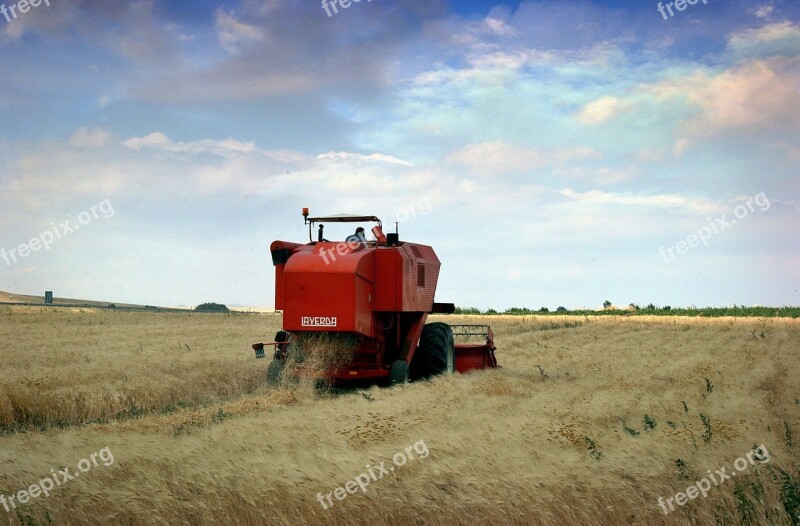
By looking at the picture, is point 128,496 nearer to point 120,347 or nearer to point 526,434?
point 526,434

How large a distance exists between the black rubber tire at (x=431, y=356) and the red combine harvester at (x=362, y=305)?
20 millimetres

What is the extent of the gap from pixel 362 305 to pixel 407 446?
5.82m

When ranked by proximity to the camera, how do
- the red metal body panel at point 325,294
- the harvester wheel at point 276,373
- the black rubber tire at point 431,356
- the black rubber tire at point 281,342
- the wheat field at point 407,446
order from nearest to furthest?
1. the wheat field at point 407,446
2. the red metal body panel at point 325,294
3. the harvester wheel at point 276,373
4. the black rubber tire at point 281,342
5. the black rubber tire at point 431,356

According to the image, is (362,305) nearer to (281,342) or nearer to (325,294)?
(325,294)

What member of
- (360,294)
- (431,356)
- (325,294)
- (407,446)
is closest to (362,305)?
(360,294)

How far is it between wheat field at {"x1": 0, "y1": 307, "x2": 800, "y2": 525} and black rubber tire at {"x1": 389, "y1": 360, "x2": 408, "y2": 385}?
679 millimetres

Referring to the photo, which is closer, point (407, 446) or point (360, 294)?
point (407, 446)

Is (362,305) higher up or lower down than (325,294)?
lower down

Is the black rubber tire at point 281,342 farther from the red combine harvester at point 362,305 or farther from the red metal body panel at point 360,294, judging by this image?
the red metal body panel at point 360,294

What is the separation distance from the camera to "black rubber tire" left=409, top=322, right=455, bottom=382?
1531cm

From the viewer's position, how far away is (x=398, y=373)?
44.4ft

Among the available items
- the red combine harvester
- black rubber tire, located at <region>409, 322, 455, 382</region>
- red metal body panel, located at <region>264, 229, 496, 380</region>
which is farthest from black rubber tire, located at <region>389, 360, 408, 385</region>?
black rubber tire, located at <region>409, 322, 455, 382</region>

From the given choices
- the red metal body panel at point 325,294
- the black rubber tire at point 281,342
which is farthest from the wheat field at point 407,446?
the black rubber tire at point 281,342

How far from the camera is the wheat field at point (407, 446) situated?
19.8ft
